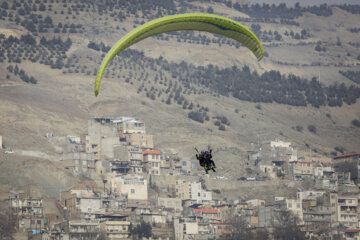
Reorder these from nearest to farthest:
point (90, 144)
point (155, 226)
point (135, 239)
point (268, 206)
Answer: point (135, 239)
point (155, 226)
point (268, 206)
point (90, 144)

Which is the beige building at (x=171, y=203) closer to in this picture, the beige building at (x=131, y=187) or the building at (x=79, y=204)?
the beige building at (x=131, y=187)

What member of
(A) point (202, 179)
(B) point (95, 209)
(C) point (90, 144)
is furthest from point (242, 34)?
Result: (C) point (90, 144)

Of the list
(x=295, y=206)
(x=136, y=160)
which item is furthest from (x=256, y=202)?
(x=136, y=160)

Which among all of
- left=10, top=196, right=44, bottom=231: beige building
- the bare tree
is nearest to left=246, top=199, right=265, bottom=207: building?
the bare tree

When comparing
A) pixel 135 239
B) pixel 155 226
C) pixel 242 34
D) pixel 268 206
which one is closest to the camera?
pixel 242 34

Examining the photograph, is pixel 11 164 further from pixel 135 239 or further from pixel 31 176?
pixel 135 239

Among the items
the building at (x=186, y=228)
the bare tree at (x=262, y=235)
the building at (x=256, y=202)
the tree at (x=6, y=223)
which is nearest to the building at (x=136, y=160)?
the building at (x=256, y=202)

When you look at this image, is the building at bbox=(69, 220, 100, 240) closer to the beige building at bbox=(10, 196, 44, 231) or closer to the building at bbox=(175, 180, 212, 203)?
the beige building at bbox=(10, 196, 44, 231)
